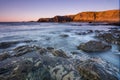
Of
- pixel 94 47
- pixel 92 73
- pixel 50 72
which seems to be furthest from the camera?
pixel 94 47

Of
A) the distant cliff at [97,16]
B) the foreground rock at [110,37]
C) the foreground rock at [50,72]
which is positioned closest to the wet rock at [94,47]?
the foreground rock at [110,37]

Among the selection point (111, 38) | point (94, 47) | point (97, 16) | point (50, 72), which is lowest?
point (111, 38)

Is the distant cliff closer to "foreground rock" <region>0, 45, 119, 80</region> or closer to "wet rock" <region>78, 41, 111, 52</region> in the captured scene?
"wet rock" <region>78, 41, 111, 52</region>

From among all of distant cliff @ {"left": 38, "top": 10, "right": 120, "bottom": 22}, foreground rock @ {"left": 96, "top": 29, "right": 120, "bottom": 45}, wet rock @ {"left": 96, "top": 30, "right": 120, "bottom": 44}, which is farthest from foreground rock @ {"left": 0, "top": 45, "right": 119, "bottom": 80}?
distant cliff @ {"left": 38, "top": 10, "right": 120, "bottom": 22}

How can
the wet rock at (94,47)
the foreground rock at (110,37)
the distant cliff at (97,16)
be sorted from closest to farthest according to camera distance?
the wet rock at (94,47) → the foreground rock at (110,37) → the distant cliff at (97,16)

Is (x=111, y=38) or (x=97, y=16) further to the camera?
(x=97, y=16)

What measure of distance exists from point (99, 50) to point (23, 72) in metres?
5.43

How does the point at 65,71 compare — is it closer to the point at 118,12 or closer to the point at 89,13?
the point at 118,12

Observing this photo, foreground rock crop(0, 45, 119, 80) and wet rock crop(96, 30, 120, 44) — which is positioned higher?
foreground rock crop(0, 45, 119, 80)

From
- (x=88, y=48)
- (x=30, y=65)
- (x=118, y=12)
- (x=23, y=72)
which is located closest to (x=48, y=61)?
(x=30, y=65)

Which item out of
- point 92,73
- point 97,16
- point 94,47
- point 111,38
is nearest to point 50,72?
point 92,73

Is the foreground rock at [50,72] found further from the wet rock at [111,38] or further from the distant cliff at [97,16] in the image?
the distant cliff at [97,16]

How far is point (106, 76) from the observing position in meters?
4.13

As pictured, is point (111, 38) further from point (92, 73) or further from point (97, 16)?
point (97, 16)
